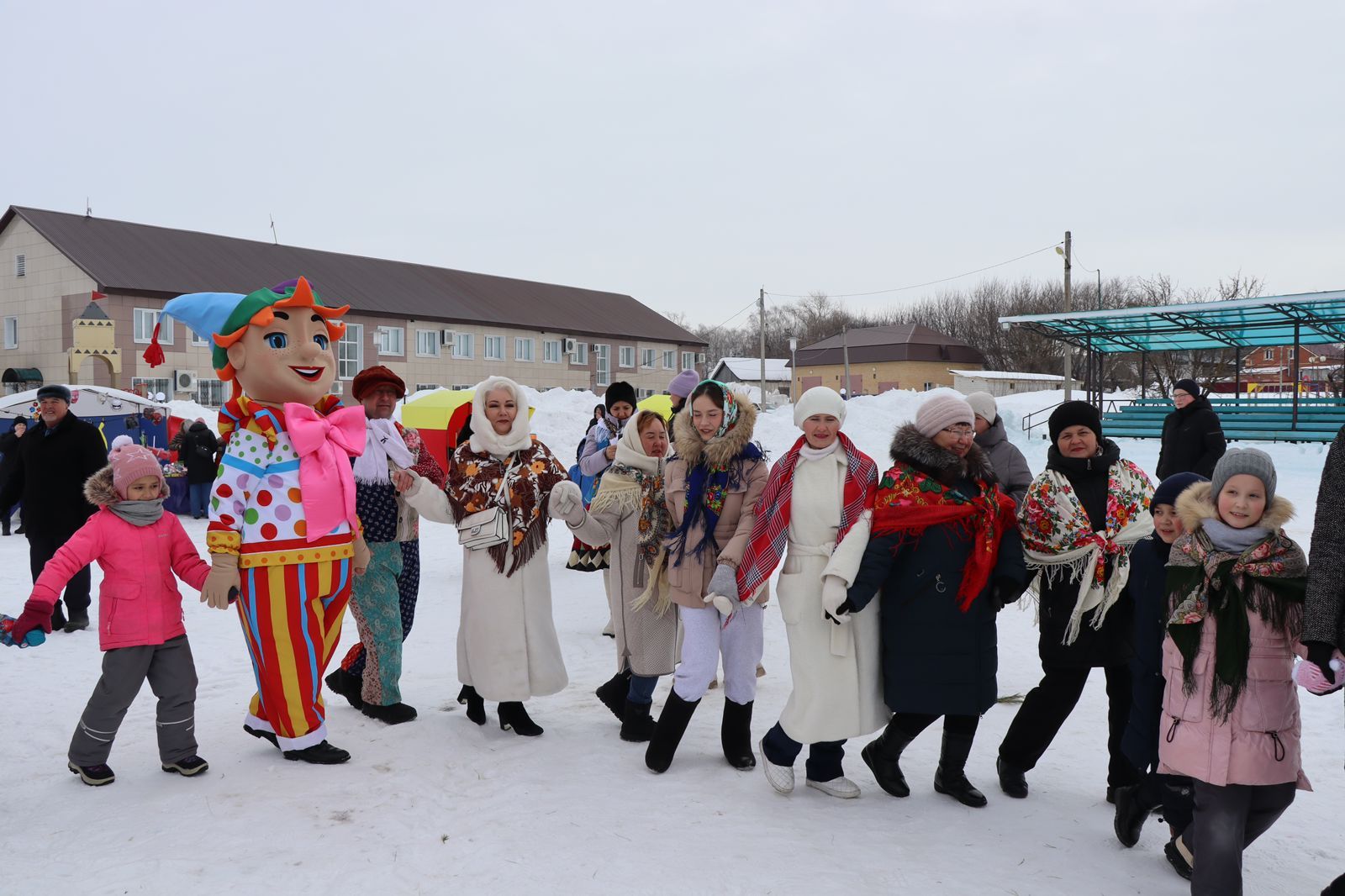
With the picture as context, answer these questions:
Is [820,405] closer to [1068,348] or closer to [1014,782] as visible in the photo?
[1014,782]

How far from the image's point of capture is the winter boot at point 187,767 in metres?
4.09

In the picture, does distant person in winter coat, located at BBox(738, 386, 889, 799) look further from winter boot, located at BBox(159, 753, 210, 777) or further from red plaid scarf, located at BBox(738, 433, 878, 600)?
winter boot, located at BBox(159, 753, 210, 777)

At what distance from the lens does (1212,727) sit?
9.74ft

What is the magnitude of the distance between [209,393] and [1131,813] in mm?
28084

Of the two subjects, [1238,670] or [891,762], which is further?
[891,762]

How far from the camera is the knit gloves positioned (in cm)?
394

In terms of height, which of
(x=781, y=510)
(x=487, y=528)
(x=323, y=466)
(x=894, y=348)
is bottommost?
(x=487, y=528)

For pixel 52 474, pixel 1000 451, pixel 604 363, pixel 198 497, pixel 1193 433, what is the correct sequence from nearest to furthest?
1. pixel 1000 451
2. pixel 52 474
3. pixel 1193 433
4. pixel 198 497
5. pixel 604 363

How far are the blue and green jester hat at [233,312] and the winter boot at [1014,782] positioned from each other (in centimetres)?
345

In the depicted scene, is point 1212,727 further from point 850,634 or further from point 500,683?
point 500,683

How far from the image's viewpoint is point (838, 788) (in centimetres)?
400

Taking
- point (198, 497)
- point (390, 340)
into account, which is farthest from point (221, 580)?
point (390, 340)

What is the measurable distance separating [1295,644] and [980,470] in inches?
49.6

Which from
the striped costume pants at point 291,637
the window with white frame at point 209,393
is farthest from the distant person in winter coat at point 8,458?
the window with white frame at point 209,393
